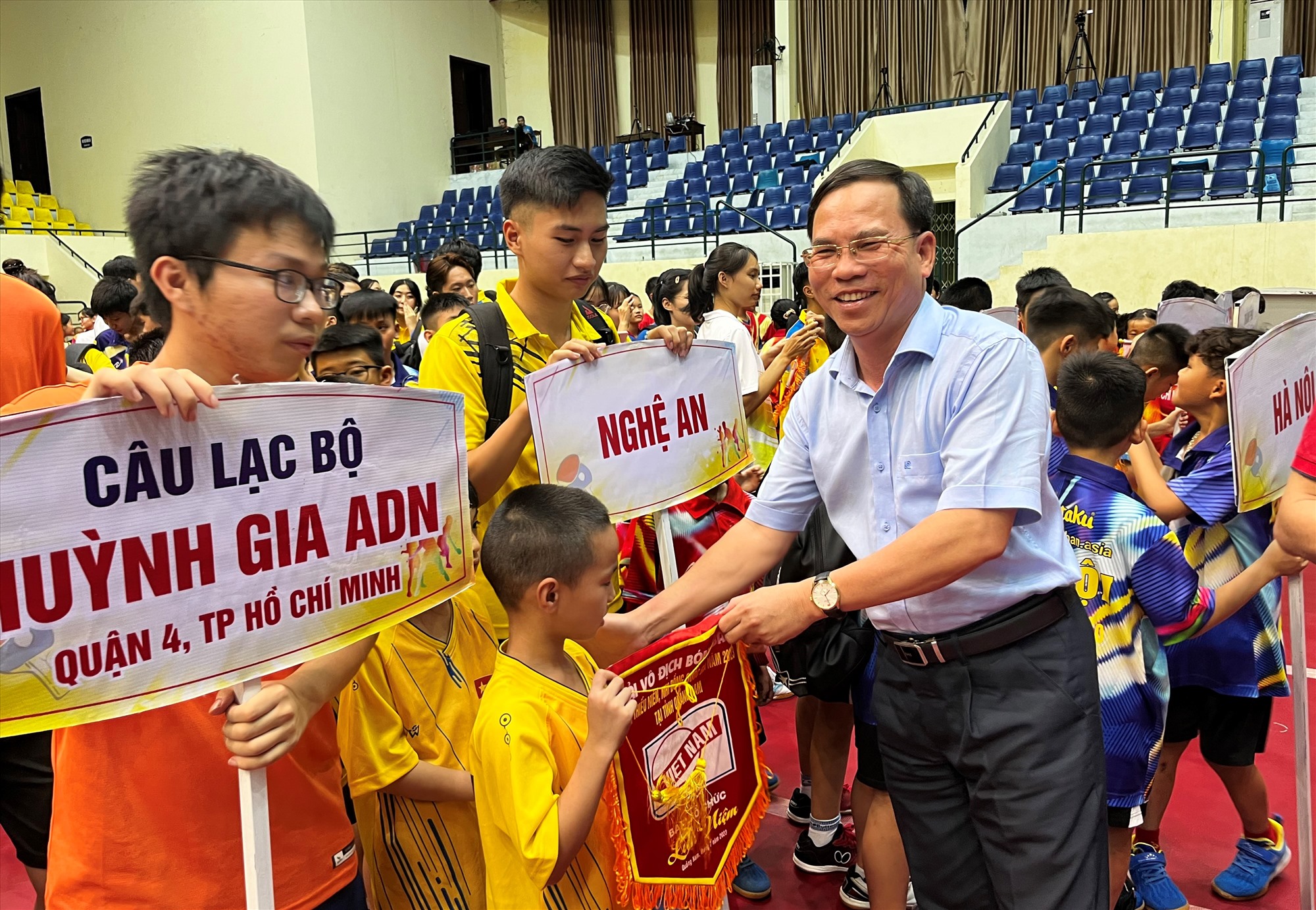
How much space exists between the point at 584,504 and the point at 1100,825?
3.43ft

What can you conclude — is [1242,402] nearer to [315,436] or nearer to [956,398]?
[956,398]

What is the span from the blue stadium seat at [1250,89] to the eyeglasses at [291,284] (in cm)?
1324

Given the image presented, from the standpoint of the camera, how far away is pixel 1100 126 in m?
11.9

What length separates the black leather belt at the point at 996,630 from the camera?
1666 mm

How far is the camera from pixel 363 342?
8.26 feet

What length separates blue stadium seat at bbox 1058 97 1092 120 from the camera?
1300 cm

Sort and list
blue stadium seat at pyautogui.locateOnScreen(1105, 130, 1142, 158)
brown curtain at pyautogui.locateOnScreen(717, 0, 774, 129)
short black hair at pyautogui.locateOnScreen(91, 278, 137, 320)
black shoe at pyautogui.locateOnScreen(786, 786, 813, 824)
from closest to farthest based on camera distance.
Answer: black shoe at pyautogui.locateOnScreen(786, 786, 813, 824), short black hair at pyautogui.locateOnScreen(91, 278, 137, 320), blue stadium seat at pyautogui.locateOnScreen(1105, 130, 1142, 158), brown curtain at pyautogui.locateOnScreen(717, 0, 774, 129)

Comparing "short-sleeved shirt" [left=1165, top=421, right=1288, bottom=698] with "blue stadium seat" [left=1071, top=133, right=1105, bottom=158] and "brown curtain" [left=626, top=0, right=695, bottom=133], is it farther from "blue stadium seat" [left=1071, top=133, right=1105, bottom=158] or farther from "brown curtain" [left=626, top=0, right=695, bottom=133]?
"brown curtain" [left=626, top=0, right=695, bottom=133]

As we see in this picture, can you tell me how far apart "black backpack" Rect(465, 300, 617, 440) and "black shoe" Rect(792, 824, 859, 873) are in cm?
151

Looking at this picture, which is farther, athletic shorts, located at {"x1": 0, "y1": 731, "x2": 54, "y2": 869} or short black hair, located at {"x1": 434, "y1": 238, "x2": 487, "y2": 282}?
short black hair, located at {"x1": 434, "y1": 238, "x2": 487, "y2": 282}

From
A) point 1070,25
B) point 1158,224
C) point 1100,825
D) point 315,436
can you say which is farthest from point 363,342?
point 1070,25

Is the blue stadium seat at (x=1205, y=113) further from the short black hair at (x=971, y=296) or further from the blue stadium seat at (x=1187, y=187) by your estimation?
the short black hair at (x=971, y=296)

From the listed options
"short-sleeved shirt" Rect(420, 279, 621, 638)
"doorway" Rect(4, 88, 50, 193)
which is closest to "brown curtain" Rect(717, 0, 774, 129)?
"doorway" Rect(4, 88, 50, 193)

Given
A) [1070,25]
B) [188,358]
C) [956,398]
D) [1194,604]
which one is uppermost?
[1070,25]
